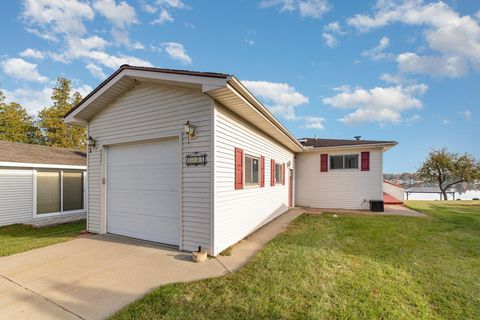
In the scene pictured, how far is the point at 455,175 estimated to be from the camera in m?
21.8

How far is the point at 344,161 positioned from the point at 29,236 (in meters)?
12.9

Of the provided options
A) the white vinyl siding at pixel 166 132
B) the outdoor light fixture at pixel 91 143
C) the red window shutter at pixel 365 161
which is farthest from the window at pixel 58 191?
the red window shutter at pixel 365 161

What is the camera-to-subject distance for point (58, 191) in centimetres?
991

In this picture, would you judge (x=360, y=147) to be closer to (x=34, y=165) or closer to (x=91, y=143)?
(x=91, y=143)

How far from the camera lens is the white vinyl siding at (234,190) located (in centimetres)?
470

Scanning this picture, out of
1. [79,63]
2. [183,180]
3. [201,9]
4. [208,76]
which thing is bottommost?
[183,180]

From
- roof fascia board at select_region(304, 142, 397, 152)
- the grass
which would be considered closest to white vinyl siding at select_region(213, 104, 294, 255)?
the grass

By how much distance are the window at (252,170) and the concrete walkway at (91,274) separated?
178 cm

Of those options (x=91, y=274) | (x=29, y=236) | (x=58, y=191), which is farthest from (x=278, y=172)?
(x=58, y=191)

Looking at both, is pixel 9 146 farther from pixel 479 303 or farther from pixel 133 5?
pixel 479 303

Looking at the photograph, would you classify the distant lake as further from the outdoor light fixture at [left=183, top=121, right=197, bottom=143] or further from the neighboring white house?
the neighboring white house

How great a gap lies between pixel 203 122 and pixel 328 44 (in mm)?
8225

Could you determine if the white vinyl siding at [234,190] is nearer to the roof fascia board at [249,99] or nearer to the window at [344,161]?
the roof fascia board at [249,99]

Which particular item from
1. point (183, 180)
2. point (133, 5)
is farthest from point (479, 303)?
point (133, 5)
